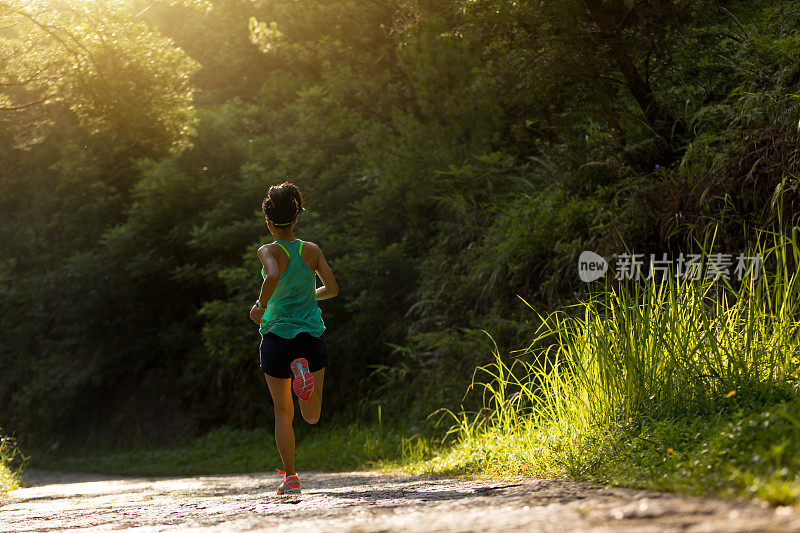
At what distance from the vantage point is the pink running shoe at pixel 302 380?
5.49m

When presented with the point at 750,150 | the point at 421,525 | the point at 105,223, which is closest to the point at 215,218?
the point at 105,223

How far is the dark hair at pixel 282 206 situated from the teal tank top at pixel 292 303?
18 centimetres

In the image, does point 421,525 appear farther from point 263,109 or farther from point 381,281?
point 263,109

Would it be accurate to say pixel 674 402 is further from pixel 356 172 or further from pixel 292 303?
pixel 356 172

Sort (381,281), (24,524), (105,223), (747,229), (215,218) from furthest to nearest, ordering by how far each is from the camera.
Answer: (105,223)
(215,218)
(381,281)
(747,229)
(24,524)

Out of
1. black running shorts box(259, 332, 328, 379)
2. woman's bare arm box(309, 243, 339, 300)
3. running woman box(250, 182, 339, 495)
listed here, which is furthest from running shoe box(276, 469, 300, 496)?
woman's bare arm box(309, 243, 339, 300)

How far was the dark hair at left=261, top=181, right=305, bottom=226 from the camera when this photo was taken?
5.84 metres

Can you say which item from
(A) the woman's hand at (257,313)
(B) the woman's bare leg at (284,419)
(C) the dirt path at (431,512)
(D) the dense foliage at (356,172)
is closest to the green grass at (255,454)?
(D) the dense foliage at (356,172)

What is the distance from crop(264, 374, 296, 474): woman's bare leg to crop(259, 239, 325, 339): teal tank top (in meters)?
0.33

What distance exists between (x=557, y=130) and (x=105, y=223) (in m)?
10.8

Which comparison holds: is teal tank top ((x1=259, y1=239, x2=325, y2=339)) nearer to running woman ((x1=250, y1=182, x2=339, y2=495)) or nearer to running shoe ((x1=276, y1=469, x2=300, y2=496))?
running woman ((x1=250, y1=182, x2=339, y2=495))

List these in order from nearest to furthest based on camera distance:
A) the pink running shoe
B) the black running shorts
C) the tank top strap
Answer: the pink running shoe
the black running shorts
the tank top strap

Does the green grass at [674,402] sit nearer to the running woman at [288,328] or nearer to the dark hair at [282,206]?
the running woman at [288,328]

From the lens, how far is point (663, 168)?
31.1ft
